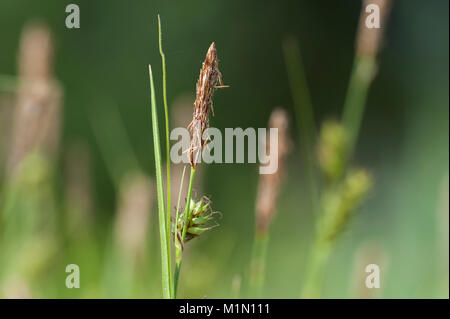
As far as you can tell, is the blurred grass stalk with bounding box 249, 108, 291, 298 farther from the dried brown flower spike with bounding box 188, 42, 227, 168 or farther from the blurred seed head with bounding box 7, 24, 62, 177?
the blurred seed head with bounding box 7, 24, 62, 177

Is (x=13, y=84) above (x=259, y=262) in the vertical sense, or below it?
above

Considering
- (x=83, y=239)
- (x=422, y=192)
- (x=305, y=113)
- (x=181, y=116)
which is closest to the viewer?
(x=181, y=116)

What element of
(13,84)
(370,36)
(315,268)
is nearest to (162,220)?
(315,268)

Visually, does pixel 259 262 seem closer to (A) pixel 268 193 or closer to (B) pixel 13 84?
(A) pixel 268 193

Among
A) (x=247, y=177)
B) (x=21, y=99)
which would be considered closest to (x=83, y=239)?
(x=21, y=99)

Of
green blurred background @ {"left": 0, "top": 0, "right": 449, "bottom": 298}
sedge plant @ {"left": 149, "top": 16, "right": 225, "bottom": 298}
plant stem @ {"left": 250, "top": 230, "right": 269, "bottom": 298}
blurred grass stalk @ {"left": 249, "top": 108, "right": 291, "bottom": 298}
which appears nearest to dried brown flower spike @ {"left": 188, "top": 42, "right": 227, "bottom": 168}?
sedge plant @ {"left": 149, "top": 16, "right": 225, "bottom": 298}
